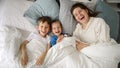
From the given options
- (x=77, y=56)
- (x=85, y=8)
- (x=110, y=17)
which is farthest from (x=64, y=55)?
(x=110, y=17)

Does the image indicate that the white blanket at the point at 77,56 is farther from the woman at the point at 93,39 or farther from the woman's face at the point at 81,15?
the woman's face at the point at 81,15

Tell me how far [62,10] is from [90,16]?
27 cm

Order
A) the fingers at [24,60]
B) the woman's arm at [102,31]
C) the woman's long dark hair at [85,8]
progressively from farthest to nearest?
the woman's long dark hair at [85,8]
the woman's arm at [102,31]
the fingers at [24,60]

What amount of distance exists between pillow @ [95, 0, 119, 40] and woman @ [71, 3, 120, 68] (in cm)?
8

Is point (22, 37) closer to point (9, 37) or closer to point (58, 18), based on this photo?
point (9, 37)

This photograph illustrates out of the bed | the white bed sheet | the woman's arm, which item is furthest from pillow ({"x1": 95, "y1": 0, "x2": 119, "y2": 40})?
the white bed sheet

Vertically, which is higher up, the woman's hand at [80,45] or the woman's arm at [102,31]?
the woman's arm at [102,31]

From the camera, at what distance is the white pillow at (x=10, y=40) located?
1620 millimetres

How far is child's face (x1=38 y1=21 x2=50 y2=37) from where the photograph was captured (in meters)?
1.86

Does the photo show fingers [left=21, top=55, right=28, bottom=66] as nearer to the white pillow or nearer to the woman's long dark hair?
the white pillow

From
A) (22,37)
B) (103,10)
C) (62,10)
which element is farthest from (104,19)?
(22,37)

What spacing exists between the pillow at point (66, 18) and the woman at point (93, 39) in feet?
0.16

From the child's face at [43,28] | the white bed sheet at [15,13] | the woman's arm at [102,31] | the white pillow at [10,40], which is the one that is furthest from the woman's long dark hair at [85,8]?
the white pillow at [10,40]

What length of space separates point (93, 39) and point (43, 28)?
457mm
